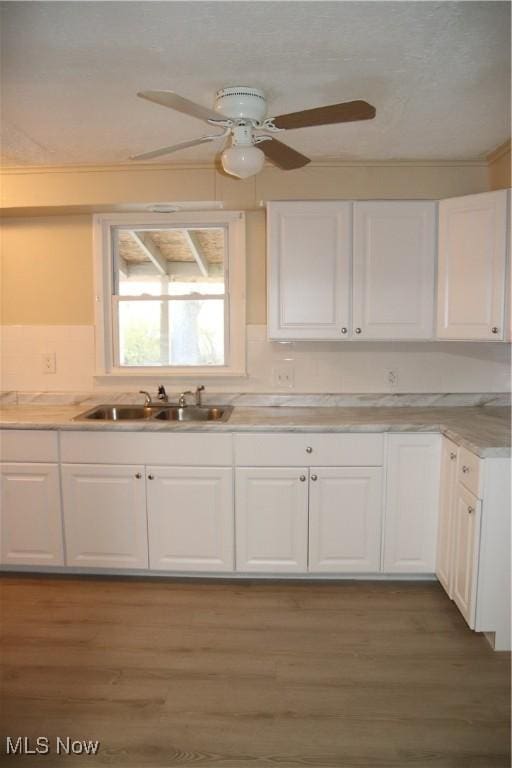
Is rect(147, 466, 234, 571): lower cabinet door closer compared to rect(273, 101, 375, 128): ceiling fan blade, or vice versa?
rect(273, 101, 375, 128): ceiling fan blade

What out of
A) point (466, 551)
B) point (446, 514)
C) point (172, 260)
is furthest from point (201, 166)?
point (466, 551)

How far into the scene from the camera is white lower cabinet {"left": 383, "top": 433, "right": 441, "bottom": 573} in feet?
8.05

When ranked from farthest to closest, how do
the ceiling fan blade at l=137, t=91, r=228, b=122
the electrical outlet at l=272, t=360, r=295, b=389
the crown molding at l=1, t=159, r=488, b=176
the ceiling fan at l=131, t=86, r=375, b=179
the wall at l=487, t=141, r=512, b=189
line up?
the electrical outlet at l=272, t=360, r=295, b=389 → the crown molding at l=1, t=159, r=488, b=176 → the wall at l=487, t=141, r=512, b=189 → the ceiling fan at l=131, t=86, r=375, b=179 → the ceiling fan blade at l=137, t=91, r=228, b=122

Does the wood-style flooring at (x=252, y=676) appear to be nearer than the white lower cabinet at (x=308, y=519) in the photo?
Yes

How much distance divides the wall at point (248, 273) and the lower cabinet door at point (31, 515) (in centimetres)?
68

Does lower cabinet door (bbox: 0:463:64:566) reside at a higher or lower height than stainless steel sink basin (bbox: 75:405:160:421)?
lower

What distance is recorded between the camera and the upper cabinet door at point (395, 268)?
262 cm

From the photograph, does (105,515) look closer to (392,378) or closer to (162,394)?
(162,394)

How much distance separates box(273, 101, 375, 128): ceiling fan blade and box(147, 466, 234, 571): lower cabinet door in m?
1.61

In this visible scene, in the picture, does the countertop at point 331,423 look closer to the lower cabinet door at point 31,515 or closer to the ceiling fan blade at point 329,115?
the lower cabinet door at point 31,515

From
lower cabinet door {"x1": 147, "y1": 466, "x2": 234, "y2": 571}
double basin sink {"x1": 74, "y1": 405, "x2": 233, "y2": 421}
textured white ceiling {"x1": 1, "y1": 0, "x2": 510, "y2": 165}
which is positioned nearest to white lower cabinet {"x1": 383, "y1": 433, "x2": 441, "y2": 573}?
lower cabinet door {"x1": 147, "y1": 466, "x2": 234, "y2": 571}

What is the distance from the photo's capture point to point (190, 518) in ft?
8.30

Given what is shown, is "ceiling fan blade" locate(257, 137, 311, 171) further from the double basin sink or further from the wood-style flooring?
the wood-style flooring

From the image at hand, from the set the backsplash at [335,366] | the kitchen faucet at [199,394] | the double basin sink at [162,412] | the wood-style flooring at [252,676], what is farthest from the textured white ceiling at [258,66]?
the wood-style flooring at [252,676]
